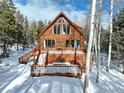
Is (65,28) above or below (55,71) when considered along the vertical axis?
above

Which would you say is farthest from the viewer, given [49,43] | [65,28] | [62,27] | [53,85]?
[49,43]

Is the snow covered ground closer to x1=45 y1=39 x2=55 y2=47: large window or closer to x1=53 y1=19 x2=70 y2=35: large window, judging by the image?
x1=45 y1=39 x2=55 y2=47: large window

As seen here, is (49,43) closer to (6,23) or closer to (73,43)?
(73,43)

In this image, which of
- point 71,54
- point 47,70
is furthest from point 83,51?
point 47,70

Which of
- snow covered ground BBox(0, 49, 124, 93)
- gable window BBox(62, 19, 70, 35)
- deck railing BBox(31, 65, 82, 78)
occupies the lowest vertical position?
snow covered ground BBox(0, 49, 124, 93)

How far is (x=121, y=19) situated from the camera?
3444 centimetres

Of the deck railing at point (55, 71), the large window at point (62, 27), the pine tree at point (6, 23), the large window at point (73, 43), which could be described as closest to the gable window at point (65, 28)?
the large window at point (62, 27)

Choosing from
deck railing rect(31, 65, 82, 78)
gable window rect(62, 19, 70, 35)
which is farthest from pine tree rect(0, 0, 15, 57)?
deck railing rect(31, 65, 82, 78)

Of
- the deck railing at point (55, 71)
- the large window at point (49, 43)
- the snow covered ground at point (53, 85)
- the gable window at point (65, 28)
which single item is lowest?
the snow covered ground at point (53, 85)

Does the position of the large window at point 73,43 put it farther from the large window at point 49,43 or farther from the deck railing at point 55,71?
the deck railing at point 55,71

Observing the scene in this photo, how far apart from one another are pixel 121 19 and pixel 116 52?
718cm

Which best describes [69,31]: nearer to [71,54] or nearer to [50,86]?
[71,54]

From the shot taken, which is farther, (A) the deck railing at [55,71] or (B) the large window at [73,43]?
(B) the large window at [73,43]

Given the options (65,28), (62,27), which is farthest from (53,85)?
(65,28)
